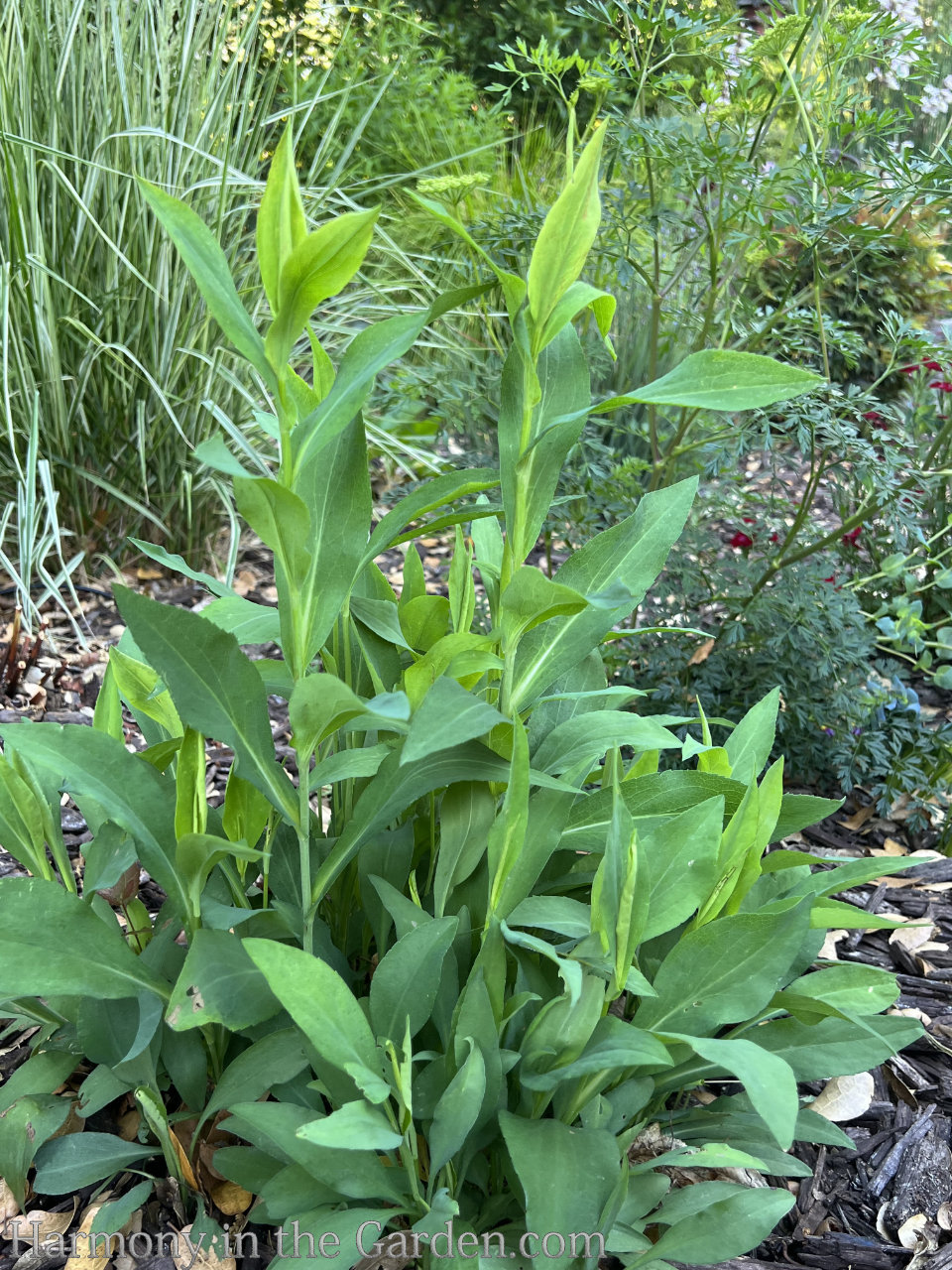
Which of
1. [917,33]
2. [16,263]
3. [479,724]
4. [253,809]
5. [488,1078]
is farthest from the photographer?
[16,263]

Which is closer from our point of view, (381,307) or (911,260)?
(381,307)

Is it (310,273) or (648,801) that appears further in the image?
(648,801)

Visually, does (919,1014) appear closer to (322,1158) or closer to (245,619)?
(322,1158)

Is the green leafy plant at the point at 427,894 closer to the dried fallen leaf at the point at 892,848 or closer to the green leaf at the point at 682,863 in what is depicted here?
the green leaf at the point at 682,863

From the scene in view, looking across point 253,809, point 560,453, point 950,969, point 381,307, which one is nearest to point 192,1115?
point 253,809

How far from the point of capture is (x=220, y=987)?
2.85 feet

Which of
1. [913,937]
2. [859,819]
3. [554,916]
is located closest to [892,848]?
[859,819]

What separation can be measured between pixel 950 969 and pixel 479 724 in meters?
1.18

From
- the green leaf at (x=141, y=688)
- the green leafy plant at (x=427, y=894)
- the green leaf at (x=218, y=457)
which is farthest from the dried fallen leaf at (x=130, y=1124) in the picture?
the green leaf at (x=218, y=457)

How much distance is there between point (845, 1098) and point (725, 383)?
0.91m

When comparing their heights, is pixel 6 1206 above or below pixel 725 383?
below

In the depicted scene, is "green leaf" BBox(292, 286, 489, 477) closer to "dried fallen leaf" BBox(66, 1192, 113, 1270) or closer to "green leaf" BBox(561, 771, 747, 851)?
"green leaf" BBox(561, 771, 747, 851)

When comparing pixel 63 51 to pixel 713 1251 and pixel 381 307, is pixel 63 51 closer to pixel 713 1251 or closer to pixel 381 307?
pixel 381 307

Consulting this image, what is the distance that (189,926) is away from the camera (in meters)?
0.96
